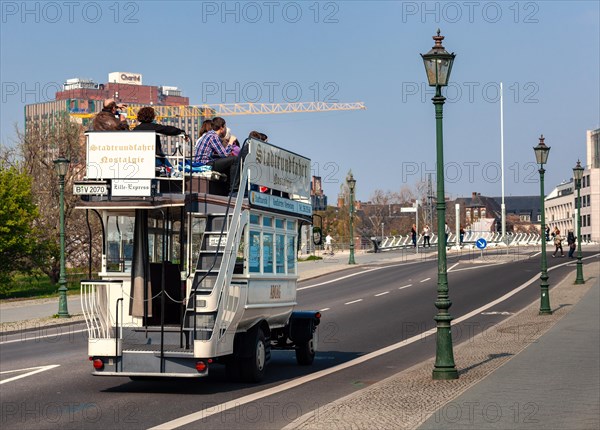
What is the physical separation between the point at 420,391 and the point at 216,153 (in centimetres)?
479

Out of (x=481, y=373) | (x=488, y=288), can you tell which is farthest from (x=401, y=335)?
(x=488, y=288)

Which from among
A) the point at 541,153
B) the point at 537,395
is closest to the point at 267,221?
the point at 537,395

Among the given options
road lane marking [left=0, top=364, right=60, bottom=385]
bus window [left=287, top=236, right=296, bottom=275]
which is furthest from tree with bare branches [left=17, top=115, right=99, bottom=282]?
bus window [left=287, top=236, right=296, bottom=275]

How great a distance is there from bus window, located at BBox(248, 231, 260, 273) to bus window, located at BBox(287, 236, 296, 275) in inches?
68.2

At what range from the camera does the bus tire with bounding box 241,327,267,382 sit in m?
16.5

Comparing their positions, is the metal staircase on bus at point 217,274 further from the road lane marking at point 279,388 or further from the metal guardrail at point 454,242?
the metal guardrail at point 454,242

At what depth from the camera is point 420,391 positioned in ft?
49.6

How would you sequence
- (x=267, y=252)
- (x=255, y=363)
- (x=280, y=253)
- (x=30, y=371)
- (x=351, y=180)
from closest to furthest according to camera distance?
(x=255, y=363) → (x=267, y=252) → (x=280, y=253) → (x=30, y=371) → (x=351, y=180)

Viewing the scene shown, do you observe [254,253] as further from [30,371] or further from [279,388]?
[30,371]

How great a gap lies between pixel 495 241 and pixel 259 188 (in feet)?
268

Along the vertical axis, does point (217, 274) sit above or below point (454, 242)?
below

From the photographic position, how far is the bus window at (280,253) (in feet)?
58.0

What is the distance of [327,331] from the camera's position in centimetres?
2855

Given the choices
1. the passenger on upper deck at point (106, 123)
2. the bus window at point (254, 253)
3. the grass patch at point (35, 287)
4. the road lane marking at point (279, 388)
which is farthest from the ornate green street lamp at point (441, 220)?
the grass patch at point (35, 287)
